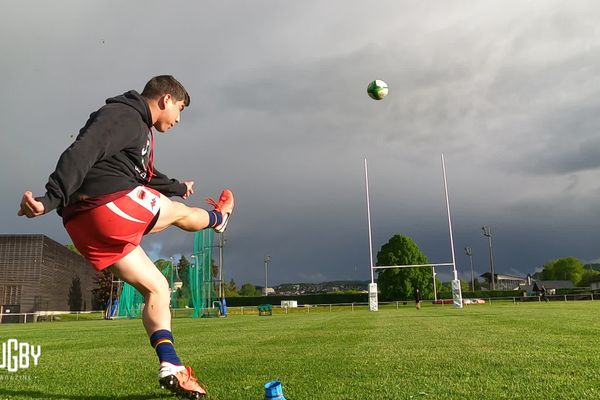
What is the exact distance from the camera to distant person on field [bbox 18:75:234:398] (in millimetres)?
2598

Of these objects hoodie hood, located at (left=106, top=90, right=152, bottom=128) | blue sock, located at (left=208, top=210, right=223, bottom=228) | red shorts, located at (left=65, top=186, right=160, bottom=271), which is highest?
hoodie hood, located at (left=106, top=90, right=152, bottom=128)

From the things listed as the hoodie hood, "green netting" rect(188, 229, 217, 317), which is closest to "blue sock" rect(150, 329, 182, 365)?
the hoodie hood

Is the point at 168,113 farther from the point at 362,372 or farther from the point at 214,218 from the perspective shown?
the point at 362,372

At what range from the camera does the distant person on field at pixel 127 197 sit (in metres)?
2.60

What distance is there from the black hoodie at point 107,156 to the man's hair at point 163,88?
13cm

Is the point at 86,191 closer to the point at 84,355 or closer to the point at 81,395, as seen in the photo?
the point at 81,395

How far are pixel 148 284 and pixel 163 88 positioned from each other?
133 cm

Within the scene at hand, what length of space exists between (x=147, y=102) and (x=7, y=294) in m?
46.9

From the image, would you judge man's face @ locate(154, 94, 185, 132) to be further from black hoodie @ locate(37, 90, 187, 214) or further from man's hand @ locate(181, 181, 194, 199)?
man's hand @ locate(181, 181, 194, 199)

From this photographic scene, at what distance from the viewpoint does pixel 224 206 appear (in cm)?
376

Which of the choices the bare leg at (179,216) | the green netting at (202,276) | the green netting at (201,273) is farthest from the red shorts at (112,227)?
the green netting at (201,273)

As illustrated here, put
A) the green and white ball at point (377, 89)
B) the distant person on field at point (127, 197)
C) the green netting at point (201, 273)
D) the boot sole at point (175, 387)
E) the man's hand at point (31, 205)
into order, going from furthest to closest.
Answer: the green netting at point (201, 273) → the green and white ball at point (377, 89) → the boot sole at point (175, 387) → the distant person on field at point (127, 197) → the man's hand at point (31, 205)

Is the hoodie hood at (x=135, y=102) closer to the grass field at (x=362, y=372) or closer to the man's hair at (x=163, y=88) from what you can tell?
the man's hair at (x=163, y=88)

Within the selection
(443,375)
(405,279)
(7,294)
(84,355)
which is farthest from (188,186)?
(405,279)
